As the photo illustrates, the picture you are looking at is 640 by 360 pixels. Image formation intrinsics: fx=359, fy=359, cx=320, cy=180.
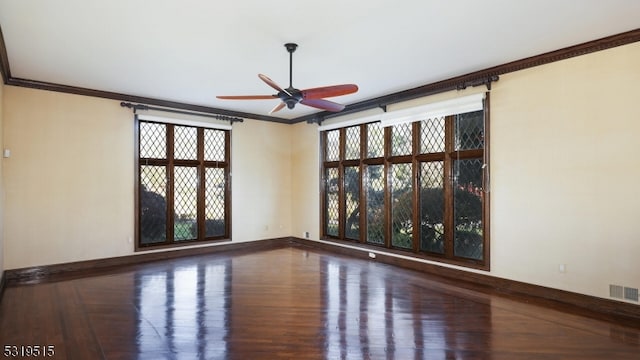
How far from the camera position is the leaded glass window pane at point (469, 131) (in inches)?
187

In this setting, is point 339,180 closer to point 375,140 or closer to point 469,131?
point 375,140

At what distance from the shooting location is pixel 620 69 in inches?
141

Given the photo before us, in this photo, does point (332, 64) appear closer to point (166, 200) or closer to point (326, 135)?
point (326, 135)

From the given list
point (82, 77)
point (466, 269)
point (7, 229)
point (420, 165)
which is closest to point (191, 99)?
point (82, 77)

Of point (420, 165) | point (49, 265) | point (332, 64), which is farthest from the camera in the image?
point (420, 165)

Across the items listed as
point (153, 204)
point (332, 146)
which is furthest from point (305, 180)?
point (153, 204)

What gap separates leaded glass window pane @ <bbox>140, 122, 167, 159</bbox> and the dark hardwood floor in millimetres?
2067

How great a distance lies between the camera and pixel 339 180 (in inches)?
267

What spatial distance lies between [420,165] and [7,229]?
18.9 ft

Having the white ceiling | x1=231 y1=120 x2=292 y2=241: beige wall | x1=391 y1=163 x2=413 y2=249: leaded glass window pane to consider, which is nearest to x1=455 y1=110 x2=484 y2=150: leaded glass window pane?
the white ceiling

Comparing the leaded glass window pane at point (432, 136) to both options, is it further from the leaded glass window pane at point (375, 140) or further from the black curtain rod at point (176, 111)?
the black curtain rod at point (176, 111)

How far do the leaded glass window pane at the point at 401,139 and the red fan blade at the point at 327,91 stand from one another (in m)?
2.32

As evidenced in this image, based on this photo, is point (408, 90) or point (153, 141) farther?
point (153, 141)

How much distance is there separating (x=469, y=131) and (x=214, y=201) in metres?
4.59
